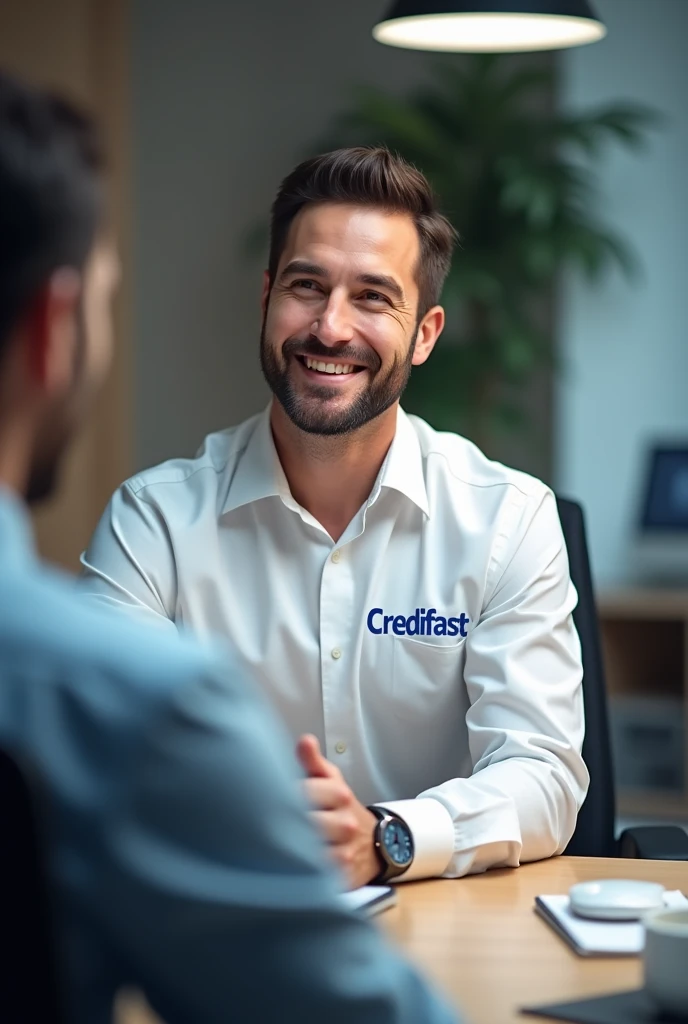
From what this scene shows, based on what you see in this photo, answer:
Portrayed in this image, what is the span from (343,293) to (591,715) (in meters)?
0.70

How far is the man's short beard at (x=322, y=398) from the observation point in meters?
2.10

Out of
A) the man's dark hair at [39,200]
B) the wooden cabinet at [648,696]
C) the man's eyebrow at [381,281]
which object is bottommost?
the wooden cabinet at [648,696]

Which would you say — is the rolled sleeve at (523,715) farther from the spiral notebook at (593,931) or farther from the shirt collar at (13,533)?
the shirt collar at (13,533)

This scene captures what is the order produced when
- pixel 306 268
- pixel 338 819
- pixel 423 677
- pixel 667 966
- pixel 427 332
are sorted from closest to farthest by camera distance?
1. pixel 667 966
2. pixel 338 819
3. pixel 423 677
4. pixel 306 268
5. pixel 427 332

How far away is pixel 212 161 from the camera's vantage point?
5.60m

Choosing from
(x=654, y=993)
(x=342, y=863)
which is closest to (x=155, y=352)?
(x=342, y=863)

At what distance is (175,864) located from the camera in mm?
702

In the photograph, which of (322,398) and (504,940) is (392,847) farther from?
(322,398)

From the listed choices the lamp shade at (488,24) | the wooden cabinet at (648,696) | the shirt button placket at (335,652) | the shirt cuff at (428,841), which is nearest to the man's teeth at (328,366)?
the shirt button placket at (335,652)

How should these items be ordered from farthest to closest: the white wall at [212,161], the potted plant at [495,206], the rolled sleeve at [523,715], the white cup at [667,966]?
the white wall at [212,161] → the potted plant at [495,206] → the rolled sleeve at [523,715] → the white cup at [667,966]

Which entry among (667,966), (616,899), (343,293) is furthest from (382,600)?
(667,966)

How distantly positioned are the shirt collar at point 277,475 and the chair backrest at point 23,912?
54.8 inches

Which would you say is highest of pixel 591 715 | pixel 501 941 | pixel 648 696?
pixel 591 715

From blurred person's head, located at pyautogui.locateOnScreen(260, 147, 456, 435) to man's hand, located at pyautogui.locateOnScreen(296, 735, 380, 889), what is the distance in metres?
0.70
